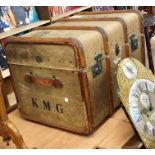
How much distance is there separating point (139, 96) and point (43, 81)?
1.59 ft

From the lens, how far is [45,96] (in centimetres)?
163

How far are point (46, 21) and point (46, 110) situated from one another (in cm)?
79

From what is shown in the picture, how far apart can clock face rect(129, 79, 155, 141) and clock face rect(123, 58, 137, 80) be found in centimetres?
4

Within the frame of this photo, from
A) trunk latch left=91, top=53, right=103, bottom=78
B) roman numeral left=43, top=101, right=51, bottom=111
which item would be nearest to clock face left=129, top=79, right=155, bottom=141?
trunk latch left=91, top=53, right=103, bottom=78

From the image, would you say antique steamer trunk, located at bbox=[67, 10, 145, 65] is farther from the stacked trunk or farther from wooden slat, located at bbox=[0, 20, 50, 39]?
wooden slat, located at bbox=[0, 20, 50, 39]

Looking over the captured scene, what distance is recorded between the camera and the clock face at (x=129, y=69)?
4.94 ft

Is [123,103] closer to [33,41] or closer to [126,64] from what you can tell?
[126,64]

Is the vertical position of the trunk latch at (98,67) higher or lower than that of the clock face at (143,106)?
higher

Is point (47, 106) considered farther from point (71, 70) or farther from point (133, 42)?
point (133, 42)

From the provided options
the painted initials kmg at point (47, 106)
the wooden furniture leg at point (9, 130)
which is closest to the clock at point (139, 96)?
the painted initials kmg at point (47, 106)

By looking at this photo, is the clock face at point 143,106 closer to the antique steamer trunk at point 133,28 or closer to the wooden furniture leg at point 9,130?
the antique steamer trunk at point 133,28

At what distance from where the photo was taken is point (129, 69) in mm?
1532

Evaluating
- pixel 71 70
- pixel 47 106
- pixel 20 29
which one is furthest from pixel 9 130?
pixel 20 29

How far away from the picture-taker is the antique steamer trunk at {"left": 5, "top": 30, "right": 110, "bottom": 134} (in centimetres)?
144
